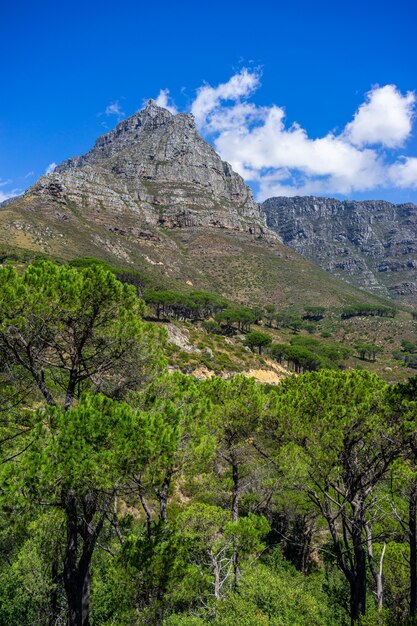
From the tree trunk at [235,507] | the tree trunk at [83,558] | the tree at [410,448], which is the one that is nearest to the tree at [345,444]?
the tree at [410,448]

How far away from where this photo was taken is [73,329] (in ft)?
29.5

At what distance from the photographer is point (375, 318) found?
409 feet

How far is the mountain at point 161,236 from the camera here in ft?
371

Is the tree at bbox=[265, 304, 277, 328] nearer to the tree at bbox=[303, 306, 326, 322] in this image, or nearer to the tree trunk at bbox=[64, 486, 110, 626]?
the tree at bbox=[303, 306, 326, 322]

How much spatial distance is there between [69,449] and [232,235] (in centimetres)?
17196

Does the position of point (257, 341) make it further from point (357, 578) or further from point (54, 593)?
point (54, 593)

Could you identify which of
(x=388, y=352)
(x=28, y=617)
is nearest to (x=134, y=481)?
(x=28, y=617)

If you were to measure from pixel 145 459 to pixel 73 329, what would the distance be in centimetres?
360

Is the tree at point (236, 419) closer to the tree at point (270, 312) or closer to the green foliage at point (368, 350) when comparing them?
the green foliage at point (368, 350)

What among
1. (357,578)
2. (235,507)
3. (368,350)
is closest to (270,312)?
(368,350)

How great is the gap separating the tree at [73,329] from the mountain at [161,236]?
90856mm

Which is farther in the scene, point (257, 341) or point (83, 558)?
point (257, 341)

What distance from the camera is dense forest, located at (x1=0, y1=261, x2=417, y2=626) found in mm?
7676

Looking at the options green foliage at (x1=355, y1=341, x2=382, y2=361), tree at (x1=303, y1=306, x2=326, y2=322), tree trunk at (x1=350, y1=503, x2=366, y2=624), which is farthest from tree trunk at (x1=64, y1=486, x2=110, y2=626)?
tree at (x1=303, y1=306, x2=326, y2=322)
